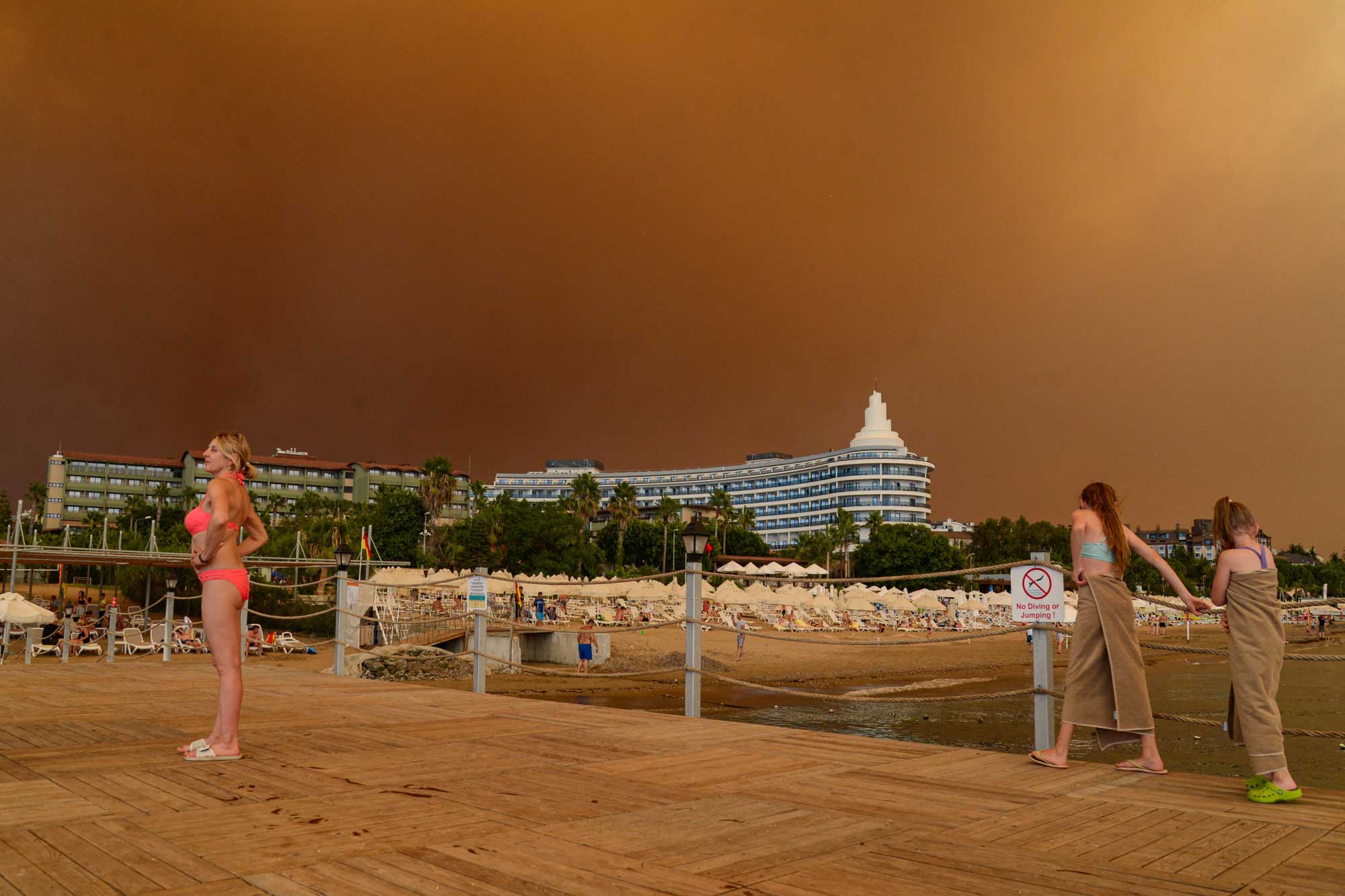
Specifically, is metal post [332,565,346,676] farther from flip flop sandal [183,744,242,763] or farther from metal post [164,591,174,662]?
flip flop sandal [183,744,242,763]

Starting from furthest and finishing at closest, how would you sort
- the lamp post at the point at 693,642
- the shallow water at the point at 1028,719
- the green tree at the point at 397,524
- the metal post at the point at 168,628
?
the green tree at the point at 397,524, the shallow water at the point at 1028,719, the metal post at the point at 168,628, the lamp post at the point at 693,642

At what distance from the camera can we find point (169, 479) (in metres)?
138

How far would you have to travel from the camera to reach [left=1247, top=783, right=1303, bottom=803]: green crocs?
3979mm

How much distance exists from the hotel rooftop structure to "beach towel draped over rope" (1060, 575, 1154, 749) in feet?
355

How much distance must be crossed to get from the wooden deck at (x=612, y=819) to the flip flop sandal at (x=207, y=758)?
110 millimetres

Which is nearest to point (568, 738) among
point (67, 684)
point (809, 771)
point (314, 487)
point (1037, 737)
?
point (809, 771)

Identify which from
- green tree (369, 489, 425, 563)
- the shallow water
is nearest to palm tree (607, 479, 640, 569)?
green tree (369, 489, 425, 563)

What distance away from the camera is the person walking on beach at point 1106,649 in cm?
465

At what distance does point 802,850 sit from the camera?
10.1 ft

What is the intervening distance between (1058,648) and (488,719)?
3977 centimetres

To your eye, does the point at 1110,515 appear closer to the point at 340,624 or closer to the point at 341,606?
the point at 341,606

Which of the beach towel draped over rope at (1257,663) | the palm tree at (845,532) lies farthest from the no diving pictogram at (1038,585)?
the palm tree at (845,532)

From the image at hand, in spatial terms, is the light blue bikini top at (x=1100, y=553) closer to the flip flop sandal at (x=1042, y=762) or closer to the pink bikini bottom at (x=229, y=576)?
the flip flop sandal at (x=1042, y=762)

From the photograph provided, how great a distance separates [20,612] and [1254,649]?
22.7m
